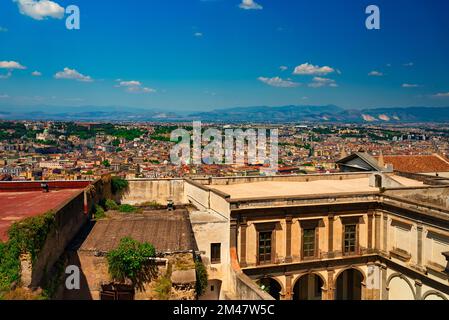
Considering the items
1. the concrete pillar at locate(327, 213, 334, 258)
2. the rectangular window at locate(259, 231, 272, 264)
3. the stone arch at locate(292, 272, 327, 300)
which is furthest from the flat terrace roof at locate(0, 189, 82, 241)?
the concrete pillar at locate(327, 213, 334, 258)

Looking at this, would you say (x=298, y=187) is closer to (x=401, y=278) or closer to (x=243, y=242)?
(x=243, y=242)

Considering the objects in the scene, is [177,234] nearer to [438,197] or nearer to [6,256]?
[6,256]

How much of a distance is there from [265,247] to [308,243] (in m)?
2.00

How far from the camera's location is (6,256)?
9992 mm

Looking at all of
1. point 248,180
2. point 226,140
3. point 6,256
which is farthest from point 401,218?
point 226,140

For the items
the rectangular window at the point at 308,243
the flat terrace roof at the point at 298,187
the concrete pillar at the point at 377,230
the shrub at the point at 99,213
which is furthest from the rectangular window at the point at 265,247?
the shrub at the point at 99,213

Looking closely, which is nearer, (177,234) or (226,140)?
(177,234)

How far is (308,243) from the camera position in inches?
752

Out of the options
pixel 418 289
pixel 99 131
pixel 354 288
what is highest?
pixel 99 131

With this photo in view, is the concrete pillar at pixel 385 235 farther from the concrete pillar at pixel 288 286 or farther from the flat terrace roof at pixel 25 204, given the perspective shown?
the flat terrace roof at pixel 25 204

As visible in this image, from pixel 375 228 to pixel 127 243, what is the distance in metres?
11.6

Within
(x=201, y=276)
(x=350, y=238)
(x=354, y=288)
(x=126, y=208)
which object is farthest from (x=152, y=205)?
(x=354, y=288)

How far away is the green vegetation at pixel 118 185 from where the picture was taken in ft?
71.3

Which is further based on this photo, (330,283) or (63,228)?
(330,283)
